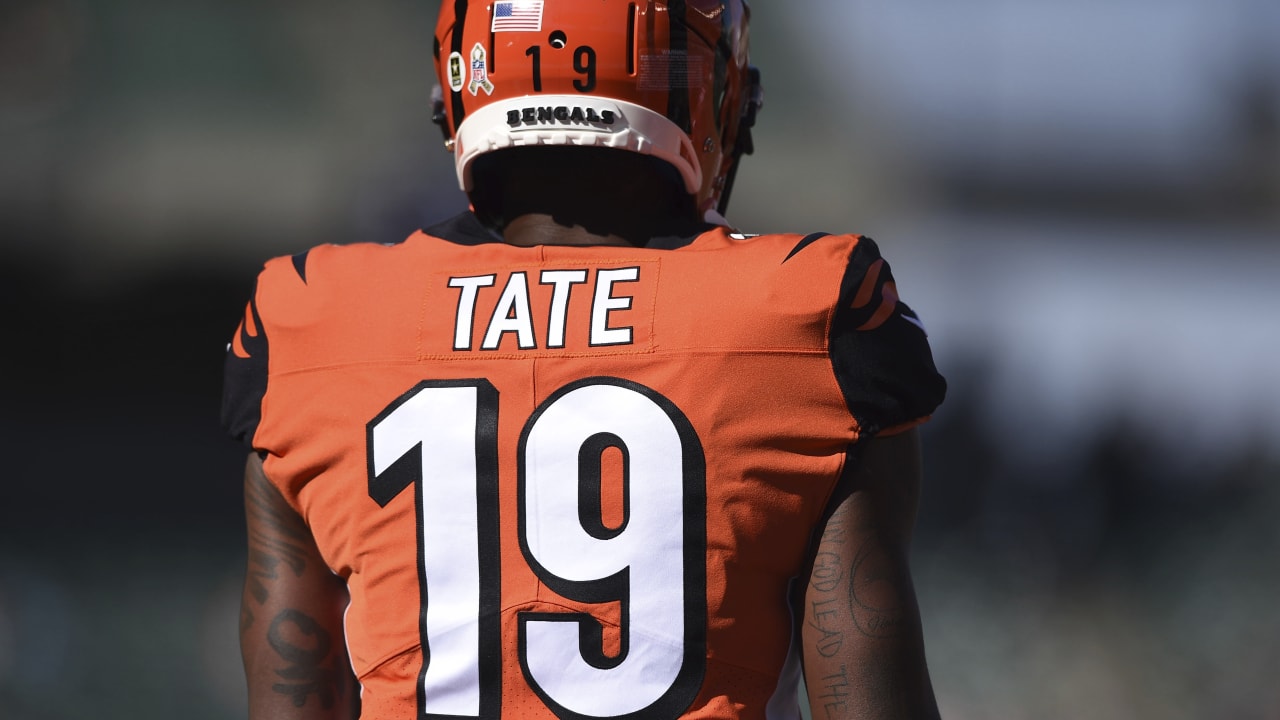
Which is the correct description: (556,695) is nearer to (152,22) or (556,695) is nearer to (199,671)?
(199,671)

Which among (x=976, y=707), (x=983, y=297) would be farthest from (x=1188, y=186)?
(x=976, y=707)

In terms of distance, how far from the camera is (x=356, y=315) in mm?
1491

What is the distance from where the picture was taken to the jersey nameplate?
1.39 m

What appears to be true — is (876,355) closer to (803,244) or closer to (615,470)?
(803,244)

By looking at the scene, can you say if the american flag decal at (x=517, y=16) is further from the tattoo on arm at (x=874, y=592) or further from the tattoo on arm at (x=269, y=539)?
the tattoo on arm at (x=874, y=592)

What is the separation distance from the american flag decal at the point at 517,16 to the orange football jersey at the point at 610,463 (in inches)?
12.3

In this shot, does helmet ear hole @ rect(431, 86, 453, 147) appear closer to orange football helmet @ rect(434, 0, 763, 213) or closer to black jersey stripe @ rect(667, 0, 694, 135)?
orange football helmet @ rect(434, 0, 763, 213)

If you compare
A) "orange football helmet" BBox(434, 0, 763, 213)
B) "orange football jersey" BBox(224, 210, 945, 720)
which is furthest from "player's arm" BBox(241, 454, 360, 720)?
"orange football helmet" BBox(434, 0, 763, 213)

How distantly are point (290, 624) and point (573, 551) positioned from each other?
16.7 inches

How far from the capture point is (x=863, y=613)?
1371mm

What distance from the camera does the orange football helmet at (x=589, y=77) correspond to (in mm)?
1554

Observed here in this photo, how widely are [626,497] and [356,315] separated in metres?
0.40

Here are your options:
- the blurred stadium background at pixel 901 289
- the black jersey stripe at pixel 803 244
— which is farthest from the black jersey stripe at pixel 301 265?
the blurred stadium background at pixel 901 289

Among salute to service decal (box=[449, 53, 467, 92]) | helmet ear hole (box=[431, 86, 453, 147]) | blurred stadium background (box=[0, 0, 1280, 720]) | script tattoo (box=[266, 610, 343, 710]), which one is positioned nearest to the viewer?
script tattoo (box=[266, 610, 343, 710])
